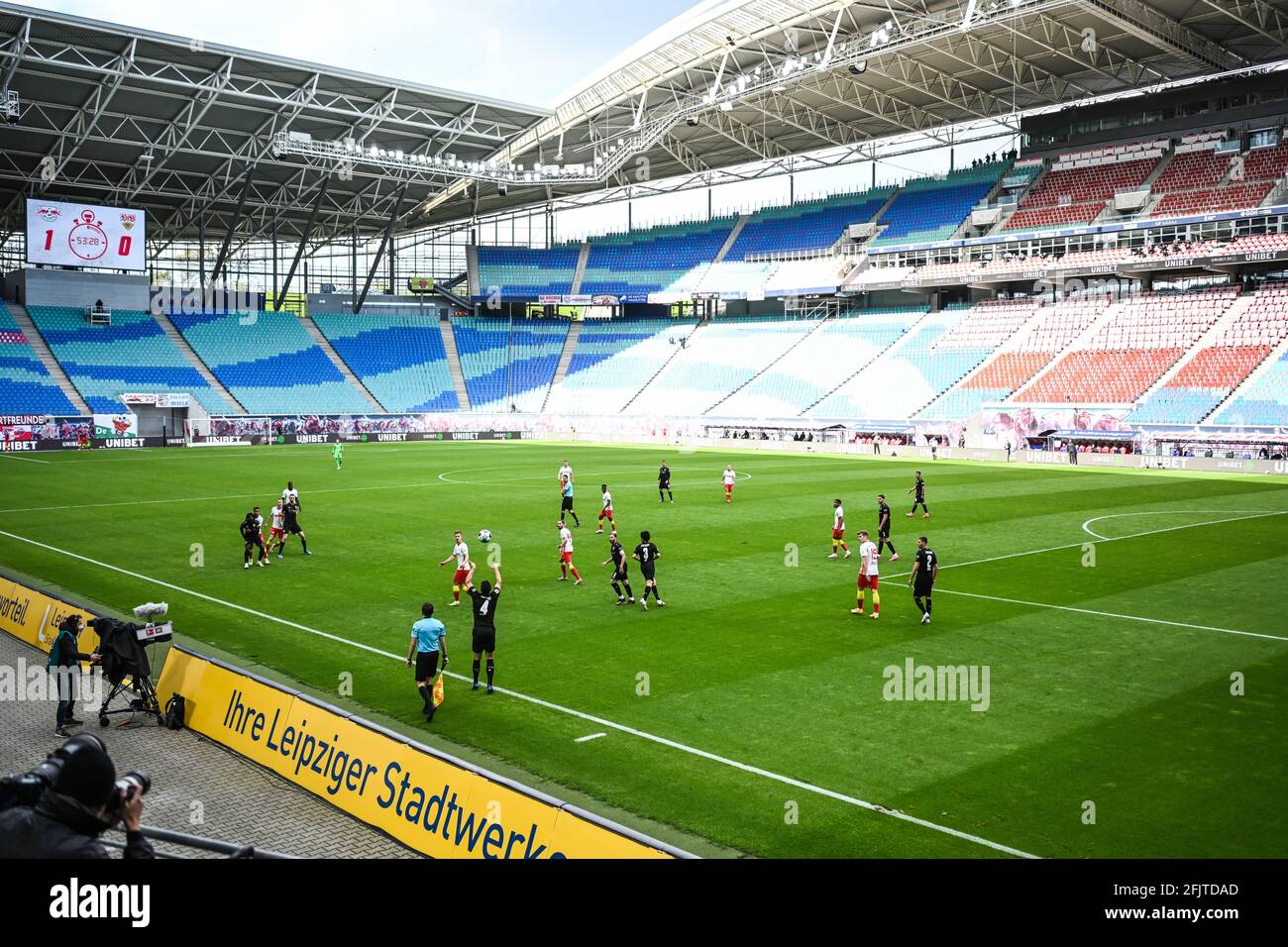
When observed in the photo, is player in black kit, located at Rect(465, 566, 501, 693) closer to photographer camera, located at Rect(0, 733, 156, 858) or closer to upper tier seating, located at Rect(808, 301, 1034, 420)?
photographer camera, located at Rect(0, 733, 156, 858)

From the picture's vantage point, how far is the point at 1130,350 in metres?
61.2

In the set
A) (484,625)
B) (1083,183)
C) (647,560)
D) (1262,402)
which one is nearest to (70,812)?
(484,625)

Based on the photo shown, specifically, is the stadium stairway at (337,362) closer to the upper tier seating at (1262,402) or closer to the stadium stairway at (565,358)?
the stadium stairway at (565,358)

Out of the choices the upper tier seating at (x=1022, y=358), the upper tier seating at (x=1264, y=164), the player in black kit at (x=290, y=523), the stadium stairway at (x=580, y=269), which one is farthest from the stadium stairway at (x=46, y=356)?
the upper tier seating at (x=1264, y=164)

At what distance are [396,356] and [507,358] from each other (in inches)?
390

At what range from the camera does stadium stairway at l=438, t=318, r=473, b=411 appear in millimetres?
85000

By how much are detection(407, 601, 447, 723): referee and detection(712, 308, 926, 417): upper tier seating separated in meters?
59.4

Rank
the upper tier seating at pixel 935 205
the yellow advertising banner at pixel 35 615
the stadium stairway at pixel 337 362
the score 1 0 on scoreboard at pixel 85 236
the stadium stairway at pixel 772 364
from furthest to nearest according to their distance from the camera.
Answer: the stadium stairway at pixel 337 362 < the upper tier seating at pixel 935 205 < the stadium stairway at pixel 772 364 < the score 1 0 on scoreboard at pixel 85 236 < the yellow advertising banner at pixel 35 615

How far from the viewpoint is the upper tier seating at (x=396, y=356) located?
3265 inches

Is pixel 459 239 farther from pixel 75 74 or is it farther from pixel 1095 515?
pixel 1095 515

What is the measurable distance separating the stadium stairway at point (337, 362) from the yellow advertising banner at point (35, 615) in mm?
62189

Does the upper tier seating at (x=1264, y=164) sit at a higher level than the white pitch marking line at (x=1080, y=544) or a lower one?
higher

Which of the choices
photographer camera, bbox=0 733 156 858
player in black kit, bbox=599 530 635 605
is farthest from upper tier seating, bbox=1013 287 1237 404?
photographer camera, bbox=0 733 156 858
